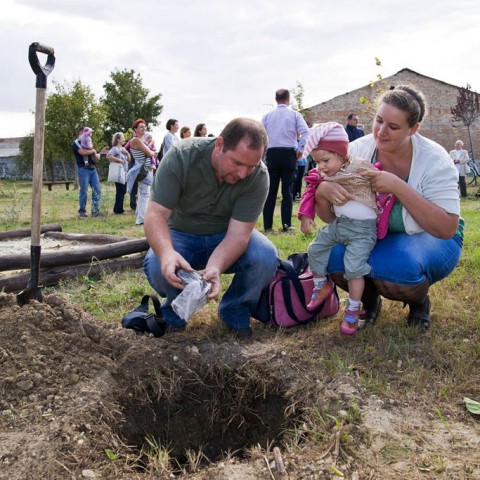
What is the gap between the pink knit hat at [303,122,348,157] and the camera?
3053 mm

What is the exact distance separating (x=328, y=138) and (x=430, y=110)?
87.3 ft

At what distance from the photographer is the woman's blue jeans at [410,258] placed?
3143 millimetres

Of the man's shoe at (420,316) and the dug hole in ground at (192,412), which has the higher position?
the man's shoe at (420,316)

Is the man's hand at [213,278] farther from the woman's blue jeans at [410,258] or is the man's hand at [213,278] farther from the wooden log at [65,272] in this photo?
the wooden log at [65,272]

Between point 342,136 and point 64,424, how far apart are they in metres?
2.12

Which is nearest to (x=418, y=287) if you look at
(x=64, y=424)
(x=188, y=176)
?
(x=188, y=176)

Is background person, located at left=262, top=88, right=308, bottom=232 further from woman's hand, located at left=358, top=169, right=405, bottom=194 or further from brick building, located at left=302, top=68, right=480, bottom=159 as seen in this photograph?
brick building, located at left=302, top=68, right=480, bottom=159

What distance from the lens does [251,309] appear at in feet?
11.8

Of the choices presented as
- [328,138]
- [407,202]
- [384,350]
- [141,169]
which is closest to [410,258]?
[407,202]

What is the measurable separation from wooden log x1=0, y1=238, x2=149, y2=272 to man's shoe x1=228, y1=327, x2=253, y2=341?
213 centimetres

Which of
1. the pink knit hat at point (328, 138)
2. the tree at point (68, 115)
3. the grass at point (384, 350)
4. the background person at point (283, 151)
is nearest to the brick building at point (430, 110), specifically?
the tree at point (68, 115)

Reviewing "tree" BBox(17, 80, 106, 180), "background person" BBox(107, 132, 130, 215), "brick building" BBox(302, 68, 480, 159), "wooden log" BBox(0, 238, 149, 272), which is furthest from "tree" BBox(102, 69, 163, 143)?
"wooden log" BBox(0, 238, 149, 272)

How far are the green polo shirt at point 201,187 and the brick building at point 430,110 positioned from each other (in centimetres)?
2457

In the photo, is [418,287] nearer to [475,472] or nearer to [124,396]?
[475,472]
